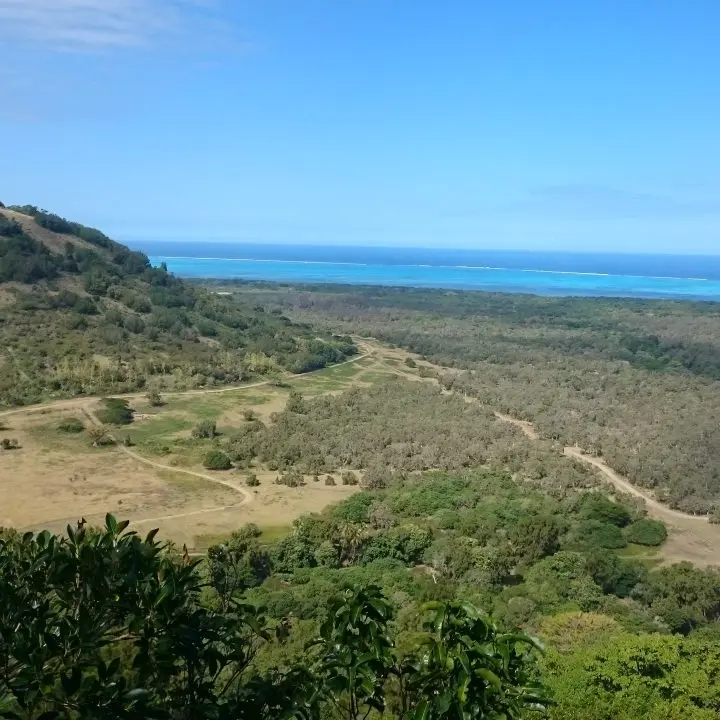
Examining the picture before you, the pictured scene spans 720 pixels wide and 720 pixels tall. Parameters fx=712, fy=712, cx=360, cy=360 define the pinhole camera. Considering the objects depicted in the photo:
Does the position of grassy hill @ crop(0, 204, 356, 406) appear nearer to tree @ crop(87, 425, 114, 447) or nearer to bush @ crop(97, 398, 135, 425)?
bush @ crop(97, 398, 135, 425)

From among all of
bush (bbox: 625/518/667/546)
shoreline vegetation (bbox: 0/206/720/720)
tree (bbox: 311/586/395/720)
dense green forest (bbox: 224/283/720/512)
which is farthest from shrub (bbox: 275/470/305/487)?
tree (bbox: 311/586/395/720)

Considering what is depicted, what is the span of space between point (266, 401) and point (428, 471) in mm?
19061

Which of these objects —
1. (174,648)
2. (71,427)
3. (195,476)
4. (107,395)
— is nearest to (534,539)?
(195,476)

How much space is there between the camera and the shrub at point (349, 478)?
36188 mm

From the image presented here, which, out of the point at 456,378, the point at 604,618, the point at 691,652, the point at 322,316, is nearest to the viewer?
the point at 691,652

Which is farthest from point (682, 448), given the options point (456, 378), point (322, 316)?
point (322, 316)

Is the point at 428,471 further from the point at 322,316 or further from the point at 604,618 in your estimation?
the point at 322,316

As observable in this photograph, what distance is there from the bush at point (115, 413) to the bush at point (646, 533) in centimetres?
3066

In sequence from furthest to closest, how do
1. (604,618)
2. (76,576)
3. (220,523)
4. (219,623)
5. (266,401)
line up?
1. (266,401)
2. (220,523)
3. (604,618)
4. (76,576)
5. (219,623)

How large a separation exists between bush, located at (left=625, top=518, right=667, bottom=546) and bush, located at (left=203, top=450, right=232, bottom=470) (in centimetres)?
2010

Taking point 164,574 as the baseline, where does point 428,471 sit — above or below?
below

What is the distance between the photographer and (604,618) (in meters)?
19.8

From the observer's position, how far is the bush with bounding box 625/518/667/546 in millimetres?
29484

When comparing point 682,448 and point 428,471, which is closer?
point 428,471
